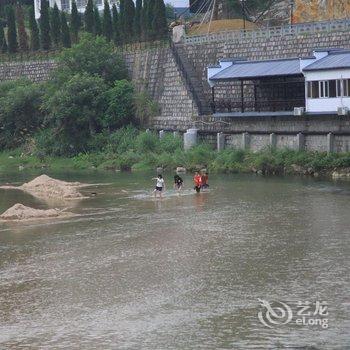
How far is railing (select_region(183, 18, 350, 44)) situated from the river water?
1588 cm

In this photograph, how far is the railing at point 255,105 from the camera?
184 feet

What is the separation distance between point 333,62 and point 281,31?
7.91 metres

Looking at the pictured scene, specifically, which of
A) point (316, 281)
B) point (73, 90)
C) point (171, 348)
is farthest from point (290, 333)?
point (73, 90)

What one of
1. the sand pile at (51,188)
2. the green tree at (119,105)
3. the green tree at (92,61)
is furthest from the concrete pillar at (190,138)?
the green tree at (92,61)

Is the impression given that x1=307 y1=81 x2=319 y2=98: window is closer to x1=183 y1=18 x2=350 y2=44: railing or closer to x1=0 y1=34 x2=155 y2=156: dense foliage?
x1=183 y1=18 x2=350 y2=44: railing

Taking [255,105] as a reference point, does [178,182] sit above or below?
below

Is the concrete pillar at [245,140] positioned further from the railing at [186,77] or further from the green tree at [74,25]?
the green tree at [74,25]

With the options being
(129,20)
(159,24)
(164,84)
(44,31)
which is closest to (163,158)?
(164,84)

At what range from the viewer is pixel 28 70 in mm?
85250

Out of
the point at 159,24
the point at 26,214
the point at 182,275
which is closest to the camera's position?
the point at 182,275

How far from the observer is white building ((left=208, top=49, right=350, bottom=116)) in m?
51.8

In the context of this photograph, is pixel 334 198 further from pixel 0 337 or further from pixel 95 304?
pixel 0 337

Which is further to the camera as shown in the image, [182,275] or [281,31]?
[281,31]

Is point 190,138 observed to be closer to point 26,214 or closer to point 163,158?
point 163,158
